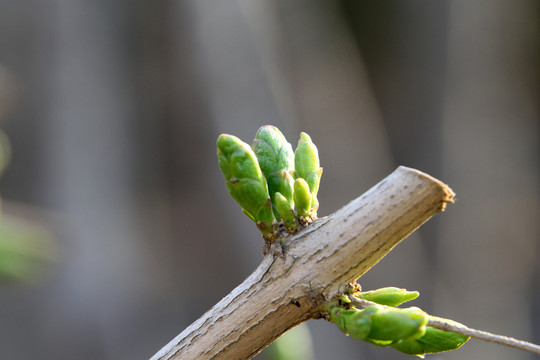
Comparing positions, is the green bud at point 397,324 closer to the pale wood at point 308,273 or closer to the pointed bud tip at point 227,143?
the pale wood at point 308,273

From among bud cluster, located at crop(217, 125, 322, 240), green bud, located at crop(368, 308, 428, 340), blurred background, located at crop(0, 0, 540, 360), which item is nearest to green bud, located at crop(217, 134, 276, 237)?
bud cluster, located at crop(217, 125, 322, 240)

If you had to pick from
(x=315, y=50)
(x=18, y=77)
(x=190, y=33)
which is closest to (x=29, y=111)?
(x=18, y=77)

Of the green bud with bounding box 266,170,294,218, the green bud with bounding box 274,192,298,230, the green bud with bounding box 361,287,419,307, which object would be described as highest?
the green bud with bounding box 266,170,294,218

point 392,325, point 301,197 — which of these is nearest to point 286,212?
point 301,197

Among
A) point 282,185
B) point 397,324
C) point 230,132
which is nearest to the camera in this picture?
point 397,324

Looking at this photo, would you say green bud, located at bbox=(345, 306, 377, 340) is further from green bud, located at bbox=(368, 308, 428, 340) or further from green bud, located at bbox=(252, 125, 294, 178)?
green bud, located at bbox=(252, 125, 294, 178)

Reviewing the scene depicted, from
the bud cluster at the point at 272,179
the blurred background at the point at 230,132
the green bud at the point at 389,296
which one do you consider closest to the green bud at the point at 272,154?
the bud cluster at the point at 272,179

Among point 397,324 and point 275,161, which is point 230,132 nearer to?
point 275,161

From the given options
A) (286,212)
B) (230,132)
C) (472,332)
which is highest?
(230,132)
